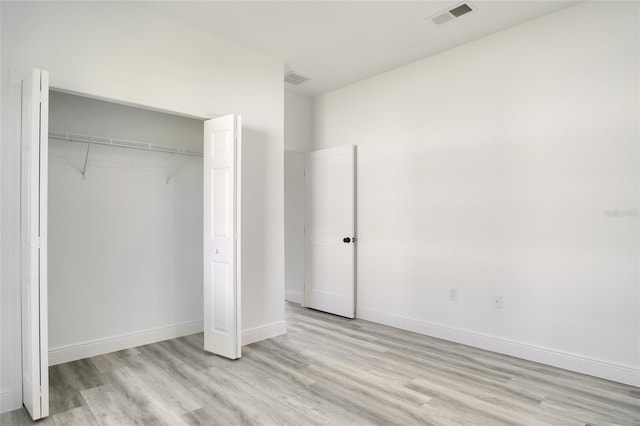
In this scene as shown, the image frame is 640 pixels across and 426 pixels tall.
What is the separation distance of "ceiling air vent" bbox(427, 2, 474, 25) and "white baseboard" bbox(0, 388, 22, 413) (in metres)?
4.31

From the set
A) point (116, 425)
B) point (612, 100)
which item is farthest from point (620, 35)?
point (116, 425)

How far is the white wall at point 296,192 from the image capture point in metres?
5.19

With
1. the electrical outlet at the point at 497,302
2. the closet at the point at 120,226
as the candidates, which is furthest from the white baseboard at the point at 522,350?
the closet at the point at 120,226

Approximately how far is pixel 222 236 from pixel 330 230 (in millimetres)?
1910

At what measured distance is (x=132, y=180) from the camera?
12.0 feet

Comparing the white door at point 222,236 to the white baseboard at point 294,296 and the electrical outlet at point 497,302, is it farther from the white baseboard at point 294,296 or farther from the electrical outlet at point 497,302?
the electrical outlet at point 497,302

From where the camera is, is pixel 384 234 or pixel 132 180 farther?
pixel 384 234

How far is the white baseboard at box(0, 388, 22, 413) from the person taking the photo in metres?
2.41

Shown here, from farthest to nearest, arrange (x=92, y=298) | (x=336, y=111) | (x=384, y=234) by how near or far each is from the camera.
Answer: (x=336, y=111) → (x=384, y=234) → (x=92, y=298)

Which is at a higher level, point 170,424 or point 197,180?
point 197,180

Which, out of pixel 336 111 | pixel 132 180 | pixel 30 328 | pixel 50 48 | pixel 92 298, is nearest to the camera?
pixel 30 328

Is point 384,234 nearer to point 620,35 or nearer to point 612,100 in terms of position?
point 612,100

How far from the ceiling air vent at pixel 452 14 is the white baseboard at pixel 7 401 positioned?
14.2ft

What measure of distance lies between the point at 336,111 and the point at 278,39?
5.16 ft
